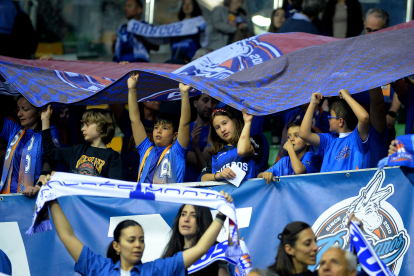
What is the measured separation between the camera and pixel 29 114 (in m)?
5.16

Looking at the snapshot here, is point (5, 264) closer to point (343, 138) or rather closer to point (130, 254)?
point (130, 254)

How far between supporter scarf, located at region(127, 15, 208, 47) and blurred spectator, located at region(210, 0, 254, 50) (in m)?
0.87

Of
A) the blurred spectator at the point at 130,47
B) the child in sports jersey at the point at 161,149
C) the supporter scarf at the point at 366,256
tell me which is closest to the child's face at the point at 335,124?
the child in sports jersey at the point at 161,149

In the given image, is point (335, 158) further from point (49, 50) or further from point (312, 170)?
point (49, 50)

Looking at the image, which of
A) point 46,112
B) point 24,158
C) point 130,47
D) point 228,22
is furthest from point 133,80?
point 228,22

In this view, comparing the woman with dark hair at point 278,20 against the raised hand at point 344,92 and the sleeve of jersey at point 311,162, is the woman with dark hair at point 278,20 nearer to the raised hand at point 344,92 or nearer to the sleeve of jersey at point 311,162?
the sleeve of jersey at point 311,162

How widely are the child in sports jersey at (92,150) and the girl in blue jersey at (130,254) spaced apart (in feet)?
3.69

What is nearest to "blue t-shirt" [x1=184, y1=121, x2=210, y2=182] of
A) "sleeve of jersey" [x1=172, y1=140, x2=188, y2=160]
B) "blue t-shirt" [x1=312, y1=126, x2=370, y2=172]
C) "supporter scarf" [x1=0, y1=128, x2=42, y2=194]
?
"sleeve of jersey" [x1=172, y1=140, x2=188, y2=160]

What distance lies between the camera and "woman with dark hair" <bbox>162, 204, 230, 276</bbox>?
363cm

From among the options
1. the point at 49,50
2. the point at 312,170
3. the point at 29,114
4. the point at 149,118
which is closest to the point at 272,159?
the point at 149,118

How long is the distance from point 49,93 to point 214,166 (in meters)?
1.60

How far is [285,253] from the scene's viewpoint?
327cm

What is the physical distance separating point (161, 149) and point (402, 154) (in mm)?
2108

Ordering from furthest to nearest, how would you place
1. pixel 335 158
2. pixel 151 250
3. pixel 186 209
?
1. pixel 335 158
2. pixel 151 250
3. pixel 186 209
